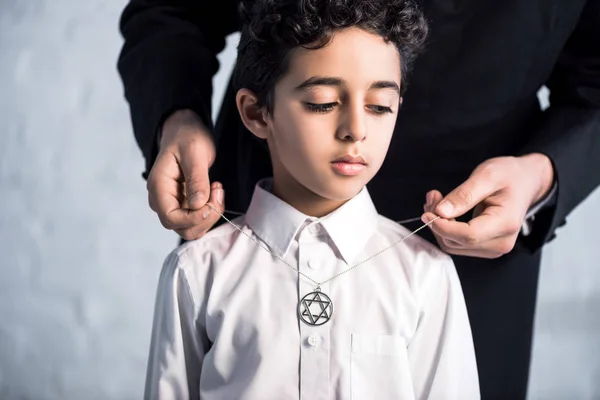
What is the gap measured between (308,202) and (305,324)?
0.68 ft

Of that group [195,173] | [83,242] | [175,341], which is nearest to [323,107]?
[195,173]

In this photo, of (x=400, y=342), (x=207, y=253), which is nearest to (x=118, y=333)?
(x=207, y=253)

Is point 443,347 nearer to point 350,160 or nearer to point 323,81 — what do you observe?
point 350,160

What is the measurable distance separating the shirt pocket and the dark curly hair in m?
0.39

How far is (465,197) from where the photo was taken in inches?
49.8

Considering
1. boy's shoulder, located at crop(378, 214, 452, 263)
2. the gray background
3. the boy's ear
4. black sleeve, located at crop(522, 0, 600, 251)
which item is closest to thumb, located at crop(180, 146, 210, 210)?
the boy's ear

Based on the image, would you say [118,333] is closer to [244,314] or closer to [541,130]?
[244,314]

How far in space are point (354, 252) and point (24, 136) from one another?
1.26 meters

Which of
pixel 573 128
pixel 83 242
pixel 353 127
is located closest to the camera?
pixel 353 127

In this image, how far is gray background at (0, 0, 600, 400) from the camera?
225cm

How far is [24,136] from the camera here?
225cm

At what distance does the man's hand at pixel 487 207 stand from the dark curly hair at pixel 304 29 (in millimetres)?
206

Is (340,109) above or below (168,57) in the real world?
below

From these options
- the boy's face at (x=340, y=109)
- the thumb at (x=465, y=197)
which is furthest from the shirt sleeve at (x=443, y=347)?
the boy's face at (x=340, y=109)
